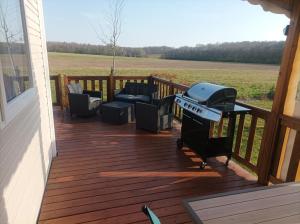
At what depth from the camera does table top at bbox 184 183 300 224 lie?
1.16m

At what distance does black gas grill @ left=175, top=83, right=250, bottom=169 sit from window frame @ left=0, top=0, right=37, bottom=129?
196 centimetres

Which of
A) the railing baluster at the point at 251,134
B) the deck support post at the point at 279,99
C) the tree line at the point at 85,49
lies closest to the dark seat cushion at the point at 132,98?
the railing baluster at the point at 251,134

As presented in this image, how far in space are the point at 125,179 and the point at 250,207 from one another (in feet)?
6.13

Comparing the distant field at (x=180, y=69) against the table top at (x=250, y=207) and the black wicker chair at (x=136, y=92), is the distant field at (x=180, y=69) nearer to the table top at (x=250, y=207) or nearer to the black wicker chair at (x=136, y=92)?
the black wicker chair at (x=136, y=92)

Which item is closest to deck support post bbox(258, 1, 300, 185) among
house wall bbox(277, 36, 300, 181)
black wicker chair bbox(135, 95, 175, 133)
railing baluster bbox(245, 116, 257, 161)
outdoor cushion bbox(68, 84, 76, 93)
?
house wall bbox(277, 36, 300, 181)

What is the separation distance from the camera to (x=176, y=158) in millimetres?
3521

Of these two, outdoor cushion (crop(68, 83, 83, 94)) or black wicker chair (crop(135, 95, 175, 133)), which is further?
outdoor cushion (crop(68, 83, 83, 94))

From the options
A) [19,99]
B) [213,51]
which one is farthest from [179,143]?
[213,51]

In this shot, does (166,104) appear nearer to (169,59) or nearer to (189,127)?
(189,127)

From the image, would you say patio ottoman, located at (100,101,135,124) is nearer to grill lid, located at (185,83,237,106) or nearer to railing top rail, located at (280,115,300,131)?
grill lid, located at (185,83,237,106)

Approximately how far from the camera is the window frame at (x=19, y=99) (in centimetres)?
132

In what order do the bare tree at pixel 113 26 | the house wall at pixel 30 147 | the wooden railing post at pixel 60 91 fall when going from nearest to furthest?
1. the house wall at pixel 30 147
2. the wooden railing post at pixel 60 91
3. the bare tree at pixel 113 26

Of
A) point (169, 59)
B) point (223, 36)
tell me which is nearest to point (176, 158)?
point (223, 36)

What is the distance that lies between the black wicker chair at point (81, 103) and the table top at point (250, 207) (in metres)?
4.20
